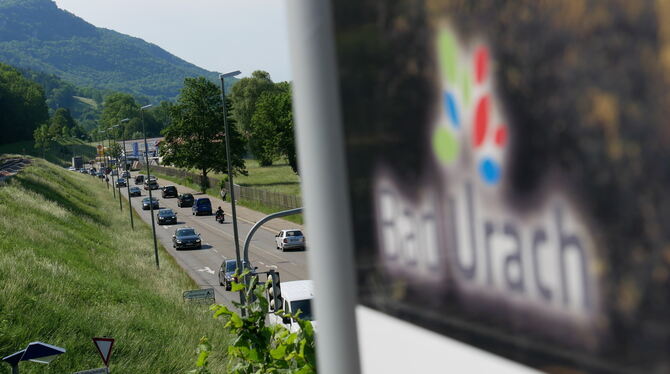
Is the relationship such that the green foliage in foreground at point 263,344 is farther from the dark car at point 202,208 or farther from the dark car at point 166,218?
the dark car at point 202,208

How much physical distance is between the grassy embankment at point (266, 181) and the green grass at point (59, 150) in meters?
45.7

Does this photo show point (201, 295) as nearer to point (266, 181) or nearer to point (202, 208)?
point (202, 208)

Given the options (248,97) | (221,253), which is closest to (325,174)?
(221,253)

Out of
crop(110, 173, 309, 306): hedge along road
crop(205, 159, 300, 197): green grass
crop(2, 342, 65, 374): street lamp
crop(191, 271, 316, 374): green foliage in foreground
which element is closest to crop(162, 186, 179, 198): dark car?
crop(205, 159, 300, 197): green grass

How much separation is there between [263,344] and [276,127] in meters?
83.2

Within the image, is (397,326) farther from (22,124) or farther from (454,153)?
(22,124)

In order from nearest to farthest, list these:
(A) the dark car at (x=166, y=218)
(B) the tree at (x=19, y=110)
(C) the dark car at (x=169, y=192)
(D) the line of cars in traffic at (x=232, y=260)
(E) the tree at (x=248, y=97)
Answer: (D) the line of cars in traffic at (x=232, y=260)
(A) the dark car at (x=166, y=218)
(C) the dark car at (x=169, y=192)
(E) the tree at (x=248, y=97)
(B) the tree at (x=19, y=110)

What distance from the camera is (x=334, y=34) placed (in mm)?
2100

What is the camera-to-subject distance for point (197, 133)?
312 ft

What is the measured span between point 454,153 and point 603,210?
1.46ft

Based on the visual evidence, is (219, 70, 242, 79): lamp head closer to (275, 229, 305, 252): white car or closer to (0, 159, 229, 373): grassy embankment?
(0, 159, 229, 373): grassy embankment

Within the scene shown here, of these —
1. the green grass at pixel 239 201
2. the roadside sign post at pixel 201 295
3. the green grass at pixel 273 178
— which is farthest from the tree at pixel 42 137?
the roadside sign post at pixel 201 295

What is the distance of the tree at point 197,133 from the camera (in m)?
94.4

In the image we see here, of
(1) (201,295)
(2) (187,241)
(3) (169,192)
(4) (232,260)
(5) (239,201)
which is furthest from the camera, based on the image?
(3) (169,192)
